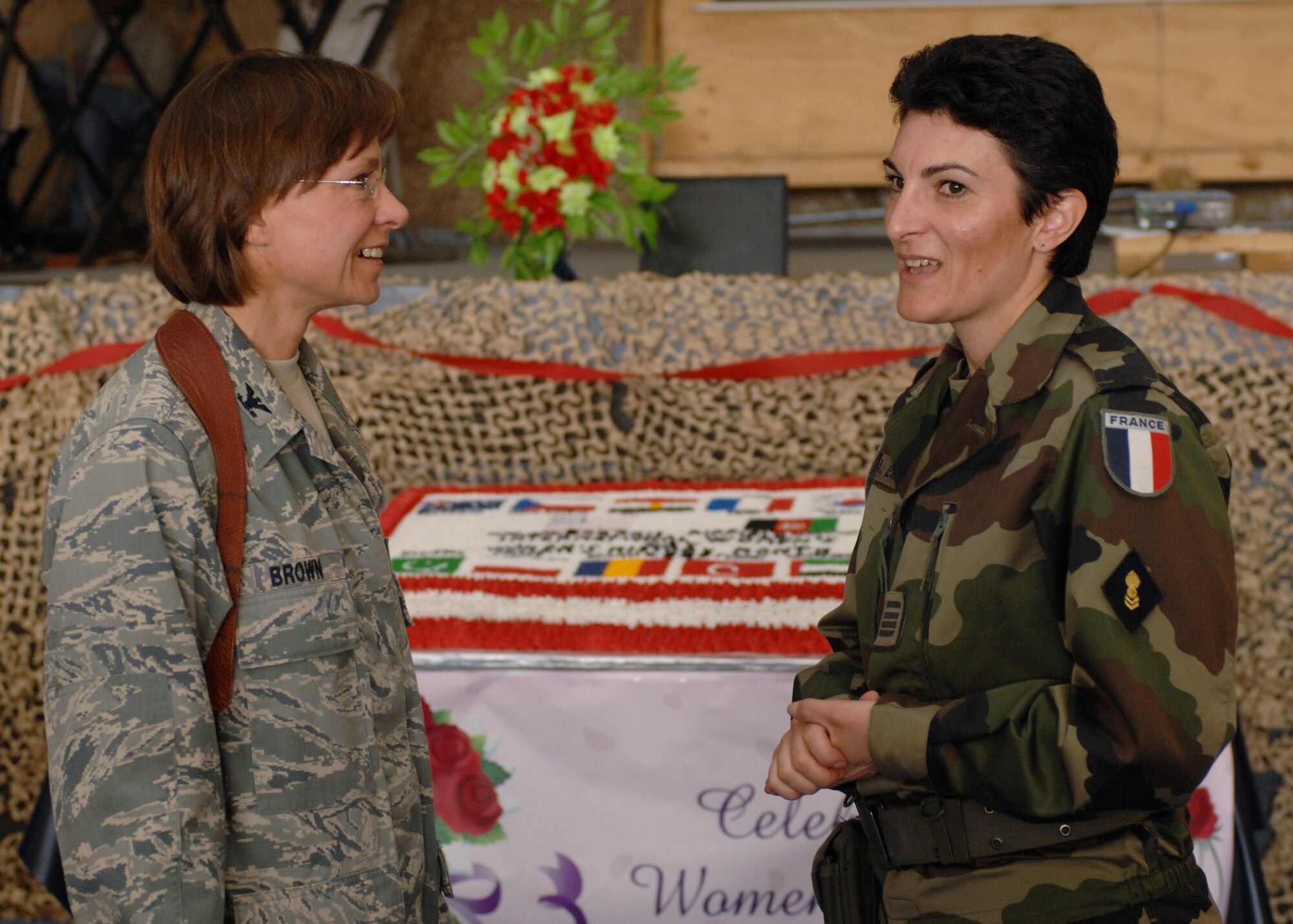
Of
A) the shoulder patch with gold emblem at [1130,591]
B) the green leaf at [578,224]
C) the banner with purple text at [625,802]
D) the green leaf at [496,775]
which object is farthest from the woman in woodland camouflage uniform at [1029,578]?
the green leaf at [578,224]

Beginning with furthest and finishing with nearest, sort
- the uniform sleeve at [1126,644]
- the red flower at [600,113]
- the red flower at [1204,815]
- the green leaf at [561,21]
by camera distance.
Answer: the green leaf at [561,21]
the red flower at [600,113]
the red flower at [1204,815]
the uniform sleeve at [1126,644]

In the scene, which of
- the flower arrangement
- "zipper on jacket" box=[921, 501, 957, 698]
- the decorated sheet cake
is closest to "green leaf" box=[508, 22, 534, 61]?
the flower arrangement

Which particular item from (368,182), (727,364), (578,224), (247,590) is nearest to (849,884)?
(247,590)

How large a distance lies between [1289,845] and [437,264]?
3.24 meters

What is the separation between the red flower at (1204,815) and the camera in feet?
4.41

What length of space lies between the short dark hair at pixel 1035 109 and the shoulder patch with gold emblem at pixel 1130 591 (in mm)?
260

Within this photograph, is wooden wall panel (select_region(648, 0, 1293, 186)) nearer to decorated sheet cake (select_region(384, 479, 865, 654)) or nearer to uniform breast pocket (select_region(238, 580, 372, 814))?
decorated sheet cake (select_region(384, 479, 865, 654))

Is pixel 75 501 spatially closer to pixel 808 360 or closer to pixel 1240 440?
pixel 808 360

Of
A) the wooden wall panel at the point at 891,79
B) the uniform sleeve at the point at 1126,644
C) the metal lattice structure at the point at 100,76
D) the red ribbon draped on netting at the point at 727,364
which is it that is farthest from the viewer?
the metal lattice structure at the point at 100,76

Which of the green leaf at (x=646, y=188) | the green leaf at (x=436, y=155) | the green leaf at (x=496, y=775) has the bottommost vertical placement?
the green leaf at (x=496, y=775)

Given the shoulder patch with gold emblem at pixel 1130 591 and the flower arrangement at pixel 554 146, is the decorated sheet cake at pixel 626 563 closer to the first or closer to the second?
the flower arrangement at pixel 554 146

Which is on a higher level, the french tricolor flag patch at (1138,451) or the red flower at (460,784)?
the french tricolor flag patch at (1138,451)

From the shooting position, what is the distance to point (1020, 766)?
0.80 metres

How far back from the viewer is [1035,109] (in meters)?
0.85
